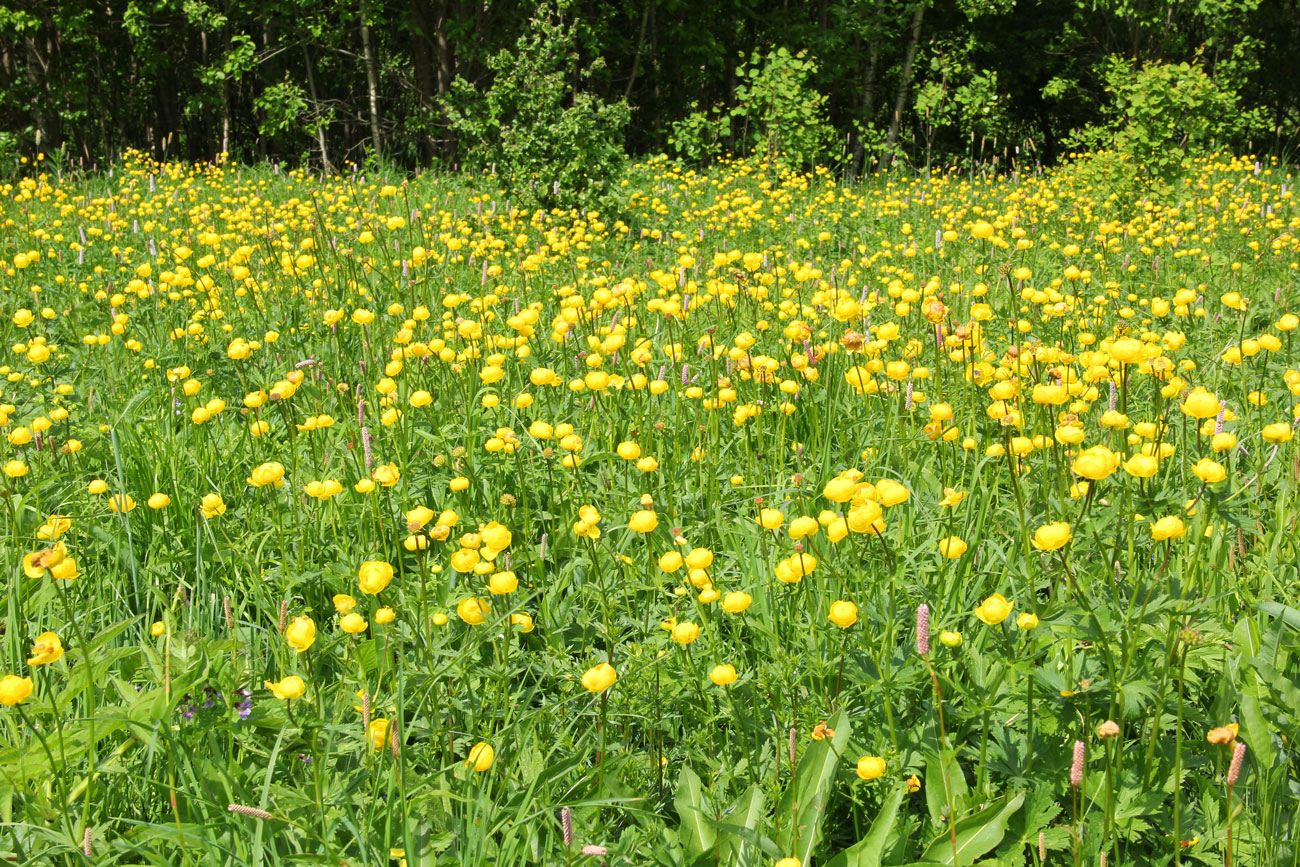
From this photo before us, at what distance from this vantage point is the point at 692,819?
4.92 ft

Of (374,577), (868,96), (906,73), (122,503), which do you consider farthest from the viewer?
(868,96)

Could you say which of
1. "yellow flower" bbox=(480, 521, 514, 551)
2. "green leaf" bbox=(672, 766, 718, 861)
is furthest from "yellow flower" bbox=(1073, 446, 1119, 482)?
"yellow flower" bbox=(480, 521, 514, 551)

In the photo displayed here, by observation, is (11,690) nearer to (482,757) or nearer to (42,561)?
(42,561)

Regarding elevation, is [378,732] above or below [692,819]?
above

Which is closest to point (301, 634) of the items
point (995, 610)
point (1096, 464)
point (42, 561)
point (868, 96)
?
point (42, 561)

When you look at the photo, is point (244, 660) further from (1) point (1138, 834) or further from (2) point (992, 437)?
(2) point (992, 437)

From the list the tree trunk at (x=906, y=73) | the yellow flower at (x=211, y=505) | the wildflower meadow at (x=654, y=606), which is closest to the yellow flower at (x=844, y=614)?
the wildflower meadow at (x=654, y=606)

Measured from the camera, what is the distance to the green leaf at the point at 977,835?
1416mm

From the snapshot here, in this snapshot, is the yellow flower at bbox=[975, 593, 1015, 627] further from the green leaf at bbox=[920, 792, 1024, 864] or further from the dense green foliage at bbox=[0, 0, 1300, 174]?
the dense green foliage at bbox=[0, 0, 1300, 174]

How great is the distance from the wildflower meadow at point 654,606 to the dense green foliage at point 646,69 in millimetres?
6127

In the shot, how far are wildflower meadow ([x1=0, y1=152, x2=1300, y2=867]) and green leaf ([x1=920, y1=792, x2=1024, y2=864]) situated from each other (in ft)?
0.04

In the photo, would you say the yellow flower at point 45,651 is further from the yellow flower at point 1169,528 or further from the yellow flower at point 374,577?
the yellow flower at point 1169,528

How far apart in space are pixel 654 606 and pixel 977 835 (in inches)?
34.9

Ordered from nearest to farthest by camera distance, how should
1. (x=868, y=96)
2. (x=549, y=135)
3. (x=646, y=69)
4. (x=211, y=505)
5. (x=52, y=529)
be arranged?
(x=52, y=529)
(x=211, y=505)
(x=549, y=135)
(x=868, y=96)
(x=646, y=69)
